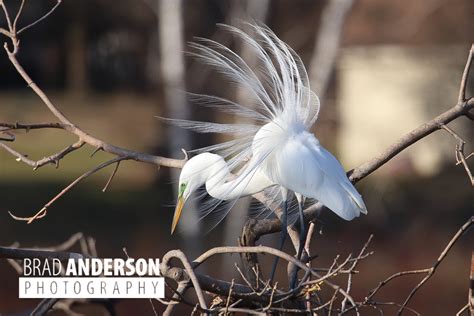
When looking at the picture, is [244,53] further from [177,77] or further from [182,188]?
[182,188]

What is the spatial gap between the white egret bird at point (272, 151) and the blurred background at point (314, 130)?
5543 mm

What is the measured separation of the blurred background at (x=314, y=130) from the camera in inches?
364

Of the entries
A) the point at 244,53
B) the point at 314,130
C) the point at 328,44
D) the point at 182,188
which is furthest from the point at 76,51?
the point at 182,188

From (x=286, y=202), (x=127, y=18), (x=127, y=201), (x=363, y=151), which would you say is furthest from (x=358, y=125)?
(x=286, y=202)

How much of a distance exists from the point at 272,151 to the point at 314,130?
7.20 metres

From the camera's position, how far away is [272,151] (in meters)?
2.08

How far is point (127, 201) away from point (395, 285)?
166 inches

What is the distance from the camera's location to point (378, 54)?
12.4m

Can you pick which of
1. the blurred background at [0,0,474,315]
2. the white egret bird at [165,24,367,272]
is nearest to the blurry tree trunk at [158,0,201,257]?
the blurred background at [0,0,474,315]

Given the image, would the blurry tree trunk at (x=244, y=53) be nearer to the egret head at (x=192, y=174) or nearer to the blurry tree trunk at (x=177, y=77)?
the blurry tree trunk at (x=177, y=77)

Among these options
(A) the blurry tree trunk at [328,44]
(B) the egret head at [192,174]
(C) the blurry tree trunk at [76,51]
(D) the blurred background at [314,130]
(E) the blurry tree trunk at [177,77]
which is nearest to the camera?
(B) the egret head at [192,174]

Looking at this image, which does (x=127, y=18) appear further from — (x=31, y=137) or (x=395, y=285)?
(x=395, y=285)

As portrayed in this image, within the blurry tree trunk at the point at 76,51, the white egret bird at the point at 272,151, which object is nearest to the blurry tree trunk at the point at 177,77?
the white egret bird at the point at 272,151

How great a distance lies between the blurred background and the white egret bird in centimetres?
554
